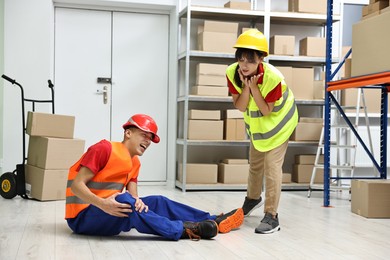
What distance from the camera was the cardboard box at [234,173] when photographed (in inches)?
258

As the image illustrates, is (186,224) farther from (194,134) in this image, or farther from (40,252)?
(194,134)

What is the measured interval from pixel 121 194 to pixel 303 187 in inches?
155

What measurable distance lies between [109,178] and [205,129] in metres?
3.19

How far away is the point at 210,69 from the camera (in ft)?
21.4

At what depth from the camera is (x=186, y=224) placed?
3.57 metres

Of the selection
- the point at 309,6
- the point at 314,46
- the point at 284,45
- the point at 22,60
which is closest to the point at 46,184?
the point at 22,60

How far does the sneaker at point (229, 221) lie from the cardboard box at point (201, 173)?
8.54ft

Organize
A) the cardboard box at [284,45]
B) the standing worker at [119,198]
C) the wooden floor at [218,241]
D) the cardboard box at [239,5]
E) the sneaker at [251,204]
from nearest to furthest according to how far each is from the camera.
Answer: the wooden floor at [218,241] < the standing worker at [119,198] < the sneaker at [251,204] < the cardboard box at [239,5] < the cardboard box at [284,45]

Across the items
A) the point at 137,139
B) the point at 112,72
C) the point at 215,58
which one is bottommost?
the point at 137,139

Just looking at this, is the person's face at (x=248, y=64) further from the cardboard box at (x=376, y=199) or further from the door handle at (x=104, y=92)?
the door handle at (x=104, y=92)

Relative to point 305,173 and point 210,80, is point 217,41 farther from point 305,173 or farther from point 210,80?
point 305,173

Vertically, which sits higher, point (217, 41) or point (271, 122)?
point (217, 41)

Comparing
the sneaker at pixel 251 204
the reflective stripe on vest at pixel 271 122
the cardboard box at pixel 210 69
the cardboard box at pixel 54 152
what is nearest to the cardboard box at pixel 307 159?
the cardboard box at pixel 210 69

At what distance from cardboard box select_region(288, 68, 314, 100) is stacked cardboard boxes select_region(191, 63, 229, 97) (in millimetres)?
866
